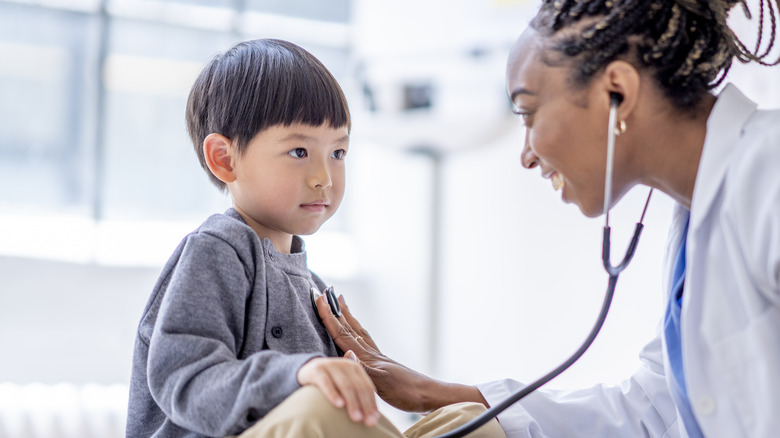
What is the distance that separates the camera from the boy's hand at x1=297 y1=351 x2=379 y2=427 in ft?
3.02

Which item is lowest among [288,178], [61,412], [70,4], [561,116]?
[61,412]

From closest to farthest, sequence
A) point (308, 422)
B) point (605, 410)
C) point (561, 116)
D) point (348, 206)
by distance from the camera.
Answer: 1. point (308, 422)
2. point (561, 116)
3. point (605, 410)
4. point (348, 206)

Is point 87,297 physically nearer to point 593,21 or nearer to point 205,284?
point 205,284

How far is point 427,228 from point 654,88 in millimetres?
2443

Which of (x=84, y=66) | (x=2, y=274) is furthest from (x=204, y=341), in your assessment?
(x=84, y=66)

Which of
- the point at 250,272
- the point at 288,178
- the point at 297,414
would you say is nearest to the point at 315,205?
the point at 288,178

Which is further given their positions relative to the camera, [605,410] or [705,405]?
[605,410]

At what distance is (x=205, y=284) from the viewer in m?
1.04

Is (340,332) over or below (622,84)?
below

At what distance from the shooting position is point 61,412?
226 centimetres

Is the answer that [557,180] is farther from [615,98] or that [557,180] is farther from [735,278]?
[735,278]

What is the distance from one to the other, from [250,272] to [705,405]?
63 cm

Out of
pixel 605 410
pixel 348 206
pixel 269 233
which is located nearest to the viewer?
pixel 269 233

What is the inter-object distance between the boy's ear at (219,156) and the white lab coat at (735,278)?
2.21 ft
